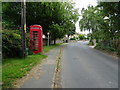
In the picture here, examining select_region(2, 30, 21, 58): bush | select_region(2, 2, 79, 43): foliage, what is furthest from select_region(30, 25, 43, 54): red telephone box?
select_region(2, 2, 79, 43): foliage

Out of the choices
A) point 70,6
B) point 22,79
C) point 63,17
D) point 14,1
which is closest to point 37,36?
point 22,79

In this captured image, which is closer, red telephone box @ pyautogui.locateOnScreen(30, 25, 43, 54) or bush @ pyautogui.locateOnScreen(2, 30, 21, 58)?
bush @ pyautogui.locateOnScreen(2, 30, 21, 58)

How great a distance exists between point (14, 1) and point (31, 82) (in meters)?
18.0

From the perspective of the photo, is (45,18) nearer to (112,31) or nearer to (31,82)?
(112,31)

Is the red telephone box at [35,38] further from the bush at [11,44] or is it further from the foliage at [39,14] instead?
the foliage at [39,14]

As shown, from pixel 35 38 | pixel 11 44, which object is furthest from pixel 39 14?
pixel 11 44

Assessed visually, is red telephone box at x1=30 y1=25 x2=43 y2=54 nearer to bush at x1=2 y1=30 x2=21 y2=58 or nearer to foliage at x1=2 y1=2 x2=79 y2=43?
bush at x1=2 y1=30 x2=21 y2=58

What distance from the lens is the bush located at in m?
7.29

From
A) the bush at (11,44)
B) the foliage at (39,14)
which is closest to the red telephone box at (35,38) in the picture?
the bush at (11,44)

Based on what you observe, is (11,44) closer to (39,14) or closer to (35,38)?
(35,38)

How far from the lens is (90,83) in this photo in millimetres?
4055

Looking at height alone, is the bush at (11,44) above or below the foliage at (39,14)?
below

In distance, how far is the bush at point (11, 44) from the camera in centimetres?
729

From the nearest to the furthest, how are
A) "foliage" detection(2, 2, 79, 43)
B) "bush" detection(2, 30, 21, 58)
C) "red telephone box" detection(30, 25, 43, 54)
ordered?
"bush" detection(2, 30, 21, 58) → "red telephone box" detection(30, 25, 43, 54) → "foliage" detection(2, 2, 79, 43)
